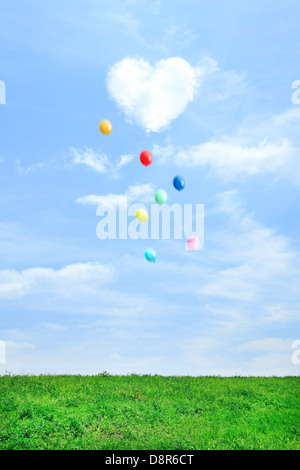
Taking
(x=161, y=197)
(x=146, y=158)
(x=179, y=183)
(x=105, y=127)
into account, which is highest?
(x=105, y=127)

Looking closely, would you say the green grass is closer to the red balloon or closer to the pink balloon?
the pink balloon

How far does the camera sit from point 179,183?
15727 millimetres

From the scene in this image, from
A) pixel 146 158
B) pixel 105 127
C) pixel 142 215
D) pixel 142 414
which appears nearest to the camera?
pixel 142 414

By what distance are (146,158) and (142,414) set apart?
329 inches

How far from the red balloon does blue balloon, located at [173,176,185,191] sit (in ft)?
3.64

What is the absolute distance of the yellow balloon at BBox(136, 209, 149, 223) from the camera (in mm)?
15672

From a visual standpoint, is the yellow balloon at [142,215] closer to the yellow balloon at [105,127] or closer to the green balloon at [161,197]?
the green balloon at [161,197]

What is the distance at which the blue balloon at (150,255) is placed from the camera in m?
15.8

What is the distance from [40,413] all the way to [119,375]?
623cm

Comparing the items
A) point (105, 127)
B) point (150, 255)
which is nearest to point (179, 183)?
point (150, 255)

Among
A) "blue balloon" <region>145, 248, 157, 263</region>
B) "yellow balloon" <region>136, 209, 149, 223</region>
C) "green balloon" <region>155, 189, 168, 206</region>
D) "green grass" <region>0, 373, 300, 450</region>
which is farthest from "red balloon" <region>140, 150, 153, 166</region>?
"green grass" <region>0, 373, 300, 450</region>

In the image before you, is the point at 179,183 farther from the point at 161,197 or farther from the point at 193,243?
the point at 193,243

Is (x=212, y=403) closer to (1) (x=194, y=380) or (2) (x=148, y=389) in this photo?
(2) (x=148, y=389)
